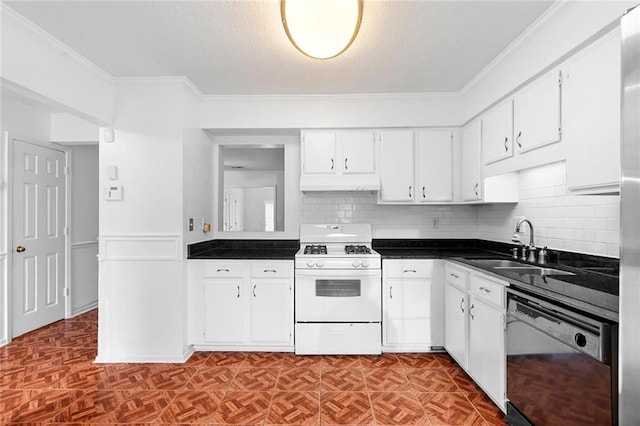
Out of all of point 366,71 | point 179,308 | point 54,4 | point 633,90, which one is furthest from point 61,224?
Answer: point 633,90

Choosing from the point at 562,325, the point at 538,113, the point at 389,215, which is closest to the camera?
the point at 562,325

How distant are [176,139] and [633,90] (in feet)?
9.75

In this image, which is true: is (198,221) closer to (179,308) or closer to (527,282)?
(179,308)

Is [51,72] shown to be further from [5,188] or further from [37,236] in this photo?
[37,236]

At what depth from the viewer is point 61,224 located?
399 cm

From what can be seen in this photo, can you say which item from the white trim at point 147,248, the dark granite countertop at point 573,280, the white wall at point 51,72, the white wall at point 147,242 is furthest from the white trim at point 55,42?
the dark granite countertop at point 573,280

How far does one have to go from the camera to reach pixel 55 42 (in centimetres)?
232

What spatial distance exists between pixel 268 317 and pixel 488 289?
189 centimetres

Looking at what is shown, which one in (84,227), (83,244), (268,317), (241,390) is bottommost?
(241,390)

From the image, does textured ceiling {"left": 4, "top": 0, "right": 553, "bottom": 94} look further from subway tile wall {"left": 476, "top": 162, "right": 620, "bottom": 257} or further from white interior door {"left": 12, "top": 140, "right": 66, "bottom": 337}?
white interior door {"left": 12, "top": 140, "right": 66, "bottom": 337}

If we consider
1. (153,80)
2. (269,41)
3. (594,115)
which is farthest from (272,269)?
(594,115)

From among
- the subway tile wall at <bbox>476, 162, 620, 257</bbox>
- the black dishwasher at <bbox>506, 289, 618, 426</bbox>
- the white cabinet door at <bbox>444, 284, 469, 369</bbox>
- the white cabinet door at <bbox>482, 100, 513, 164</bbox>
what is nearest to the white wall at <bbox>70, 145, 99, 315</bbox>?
the white cabinet door at <bbox>444, 284, 469, 369</bbox>

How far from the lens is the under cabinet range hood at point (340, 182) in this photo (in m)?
3.28

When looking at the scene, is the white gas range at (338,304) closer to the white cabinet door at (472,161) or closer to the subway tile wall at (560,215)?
the white cabinet door at (472,161)
